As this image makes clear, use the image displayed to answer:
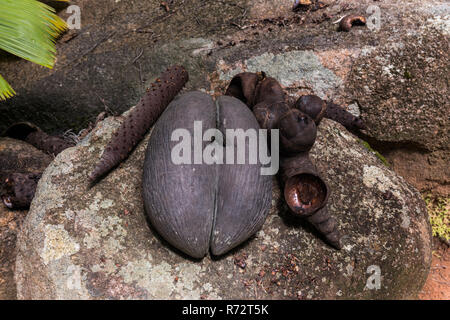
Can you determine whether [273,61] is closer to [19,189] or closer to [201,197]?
[201,197]

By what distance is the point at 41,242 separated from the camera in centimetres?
256

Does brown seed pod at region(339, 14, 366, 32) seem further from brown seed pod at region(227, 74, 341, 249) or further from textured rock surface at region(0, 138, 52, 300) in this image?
textured rock surface at region(0, 138, 52, 300)

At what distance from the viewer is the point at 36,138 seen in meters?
3.96

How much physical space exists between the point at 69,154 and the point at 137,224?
0.90m

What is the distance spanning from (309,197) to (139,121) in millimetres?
1444

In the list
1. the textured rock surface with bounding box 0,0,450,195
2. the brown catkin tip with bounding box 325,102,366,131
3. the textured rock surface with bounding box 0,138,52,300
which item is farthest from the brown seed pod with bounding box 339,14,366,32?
the textured rock surface with bounding box 0,138,52,300

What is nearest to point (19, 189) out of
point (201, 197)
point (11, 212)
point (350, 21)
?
point (11, 212)

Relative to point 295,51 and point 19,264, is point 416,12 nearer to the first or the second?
point 295,51

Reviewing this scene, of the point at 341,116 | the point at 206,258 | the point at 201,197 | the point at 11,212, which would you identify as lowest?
the point at 341,116

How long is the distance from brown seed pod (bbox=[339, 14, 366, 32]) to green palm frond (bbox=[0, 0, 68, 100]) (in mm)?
2849

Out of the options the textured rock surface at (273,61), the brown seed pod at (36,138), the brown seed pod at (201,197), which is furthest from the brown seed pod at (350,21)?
the brown seed pod at (36,138)

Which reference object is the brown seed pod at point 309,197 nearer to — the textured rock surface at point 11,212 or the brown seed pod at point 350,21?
the brown seed pod at point 350,21

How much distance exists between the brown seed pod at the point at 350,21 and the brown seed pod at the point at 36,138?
3.06 meters
